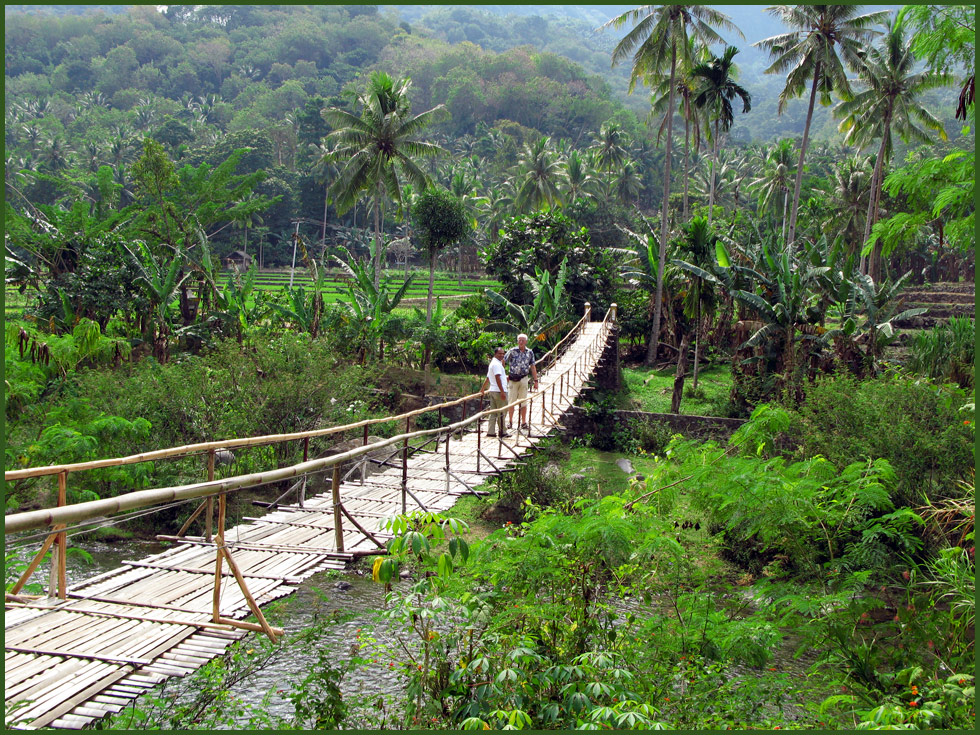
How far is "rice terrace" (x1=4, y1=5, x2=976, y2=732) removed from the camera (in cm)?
470

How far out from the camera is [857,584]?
19.6 feet

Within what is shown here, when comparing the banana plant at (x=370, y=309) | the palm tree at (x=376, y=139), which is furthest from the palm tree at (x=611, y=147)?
the banana plant at (x=370, y=309)

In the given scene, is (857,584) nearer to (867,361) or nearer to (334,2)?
(867,361)

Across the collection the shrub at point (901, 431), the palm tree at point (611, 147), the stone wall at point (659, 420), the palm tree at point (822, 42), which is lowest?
the stone wall at point (659, 420)

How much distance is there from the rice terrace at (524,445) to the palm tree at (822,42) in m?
0.10

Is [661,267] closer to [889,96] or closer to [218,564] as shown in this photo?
[889,96]

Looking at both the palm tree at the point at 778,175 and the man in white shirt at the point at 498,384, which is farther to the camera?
the palm tree at the point at 778,175

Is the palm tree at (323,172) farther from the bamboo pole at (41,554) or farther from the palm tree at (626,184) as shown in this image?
the bamboo pole at (41,554)

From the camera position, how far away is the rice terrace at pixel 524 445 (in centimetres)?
470

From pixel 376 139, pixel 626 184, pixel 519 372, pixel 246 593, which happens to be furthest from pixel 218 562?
pixel 626 184

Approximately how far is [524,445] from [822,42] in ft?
61.0

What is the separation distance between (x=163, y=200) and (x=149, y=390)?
11506 millimetres

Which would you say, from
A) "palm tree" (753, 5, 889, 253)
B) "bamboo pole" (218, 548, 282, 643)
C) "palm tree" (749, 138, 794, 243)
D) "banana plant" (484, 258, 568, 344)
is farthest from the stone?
"palm tree" (749, 138, 794, 243)

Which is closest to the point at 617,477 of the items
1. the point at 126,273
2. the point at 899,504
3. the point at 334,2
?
the point at 899,504
